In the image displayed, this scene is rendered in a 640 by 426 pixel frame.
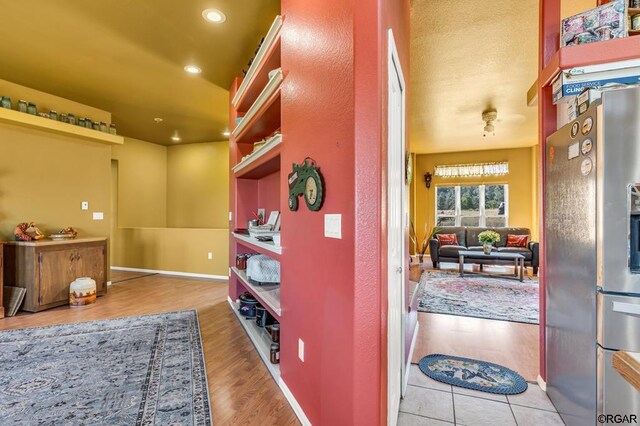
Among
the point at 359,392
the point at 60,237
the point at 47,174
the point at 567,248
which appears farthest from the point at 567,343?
the point at 47,174

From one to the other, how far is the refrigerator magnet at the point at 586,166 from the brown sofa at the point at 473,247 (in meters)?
5.06

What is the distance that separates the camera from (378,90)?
4.13 ft

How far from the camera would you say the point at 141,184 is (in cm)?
689

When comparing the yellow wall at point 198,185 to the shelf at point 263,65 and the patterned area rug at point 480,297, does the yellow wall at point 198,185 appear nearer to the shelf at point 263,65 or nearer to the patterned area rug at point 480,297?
the shelf at point 263,65

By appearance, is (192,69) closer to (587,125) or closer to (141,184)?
(587,125)

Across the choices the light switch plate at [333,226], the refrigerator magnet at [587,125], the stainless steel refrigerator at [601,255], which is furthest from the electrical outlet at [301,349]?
the refrigerator magnet at [587,125]

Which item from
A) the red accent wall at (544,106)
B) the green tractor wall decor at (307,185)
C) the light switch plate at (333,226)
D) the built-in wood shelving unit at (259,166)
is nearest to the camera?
the light switch plate at (333,226)

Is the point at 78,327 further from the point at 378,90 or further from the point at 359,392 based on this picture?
the point at 378,90

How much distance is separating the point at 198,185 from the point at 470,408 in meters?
6.75

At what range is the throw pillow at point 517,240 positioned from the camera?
6473 millimetres

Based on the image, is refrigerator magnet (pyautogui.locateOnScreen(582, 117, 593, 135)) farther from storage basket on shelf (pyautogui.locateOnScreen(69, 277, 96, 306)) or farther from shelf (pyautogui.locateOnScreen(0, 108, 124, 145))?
shelf (pyautogui.locateOnScreen(0, 108, 124, 145))

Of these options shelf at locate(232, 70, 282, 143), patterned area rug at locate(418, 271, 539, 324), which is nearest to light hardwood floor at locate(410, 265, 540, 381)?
patterned area rug at locate(418, 271, 539, 324)

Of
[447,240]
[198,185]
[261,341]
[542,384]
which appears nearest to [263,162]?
[261,341]

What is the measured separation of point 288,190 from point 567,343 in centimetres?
179
